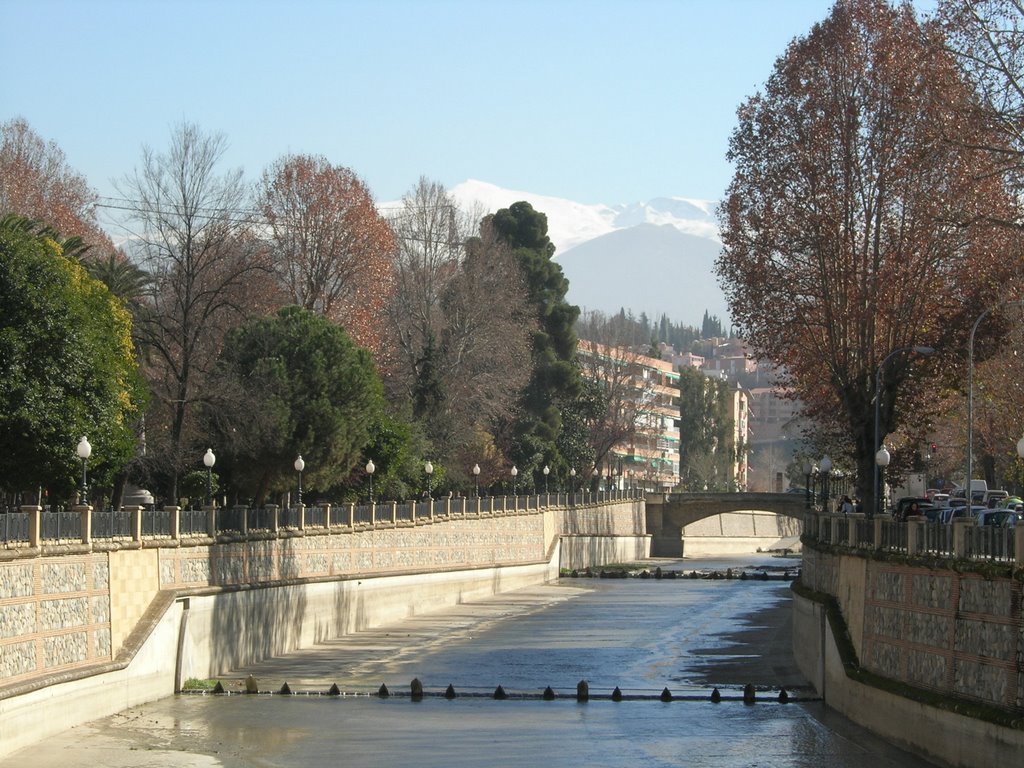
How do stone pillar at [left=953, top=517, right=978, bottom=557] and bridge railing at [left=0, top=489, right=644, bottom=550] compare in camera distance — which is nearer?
stone pillar at [left=953, top=517, right=978, bottom=557]

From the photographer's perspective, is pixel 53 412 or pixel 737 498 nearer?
pixel 53 412

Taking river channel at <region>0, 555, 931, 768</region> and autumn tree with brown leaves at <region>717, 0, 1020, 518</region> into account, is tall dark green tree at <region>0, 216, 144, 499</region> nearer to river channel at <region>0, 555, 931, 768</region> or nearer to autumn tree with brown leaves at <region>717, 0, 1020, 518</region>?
river channel at <region>0, 555, 931, 768</region>

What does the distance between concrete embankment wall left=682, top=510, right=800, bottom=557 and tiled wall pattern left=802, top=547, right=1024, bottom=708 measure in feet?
303

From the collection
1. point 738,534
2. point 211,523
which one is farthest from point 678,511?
point 211,523

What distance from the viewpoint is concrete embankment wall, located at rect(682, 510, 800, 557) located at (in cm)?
13075

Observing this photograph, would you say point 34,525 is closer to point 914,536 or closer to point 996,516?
point 914,536

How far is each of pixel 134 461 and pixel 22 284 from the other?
38.8 feet

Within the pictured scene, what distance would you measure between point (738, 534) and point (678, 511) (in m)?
18.0

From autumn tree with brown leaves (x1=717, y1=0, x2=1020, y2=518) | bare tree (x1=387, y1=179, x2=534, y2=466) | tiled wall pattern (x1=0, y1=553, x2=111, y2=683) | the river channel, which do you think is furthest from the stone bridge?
tiled wall pattern (x1=0, y1=553, x2=111, y2=683)

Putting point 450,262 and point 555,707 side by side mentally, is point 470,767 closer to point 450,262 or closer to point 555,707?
point 555,707

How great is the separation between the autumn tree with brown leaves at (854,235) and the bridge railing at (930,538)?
5.67 m

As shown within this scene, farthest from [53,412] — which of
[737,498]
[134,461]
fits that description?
[737,498]

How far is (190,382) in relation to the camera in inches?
2188

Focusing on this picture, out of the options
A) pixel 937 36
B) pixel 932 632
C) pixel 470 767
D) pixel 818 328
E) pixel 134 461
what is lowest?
pixel 470 767
